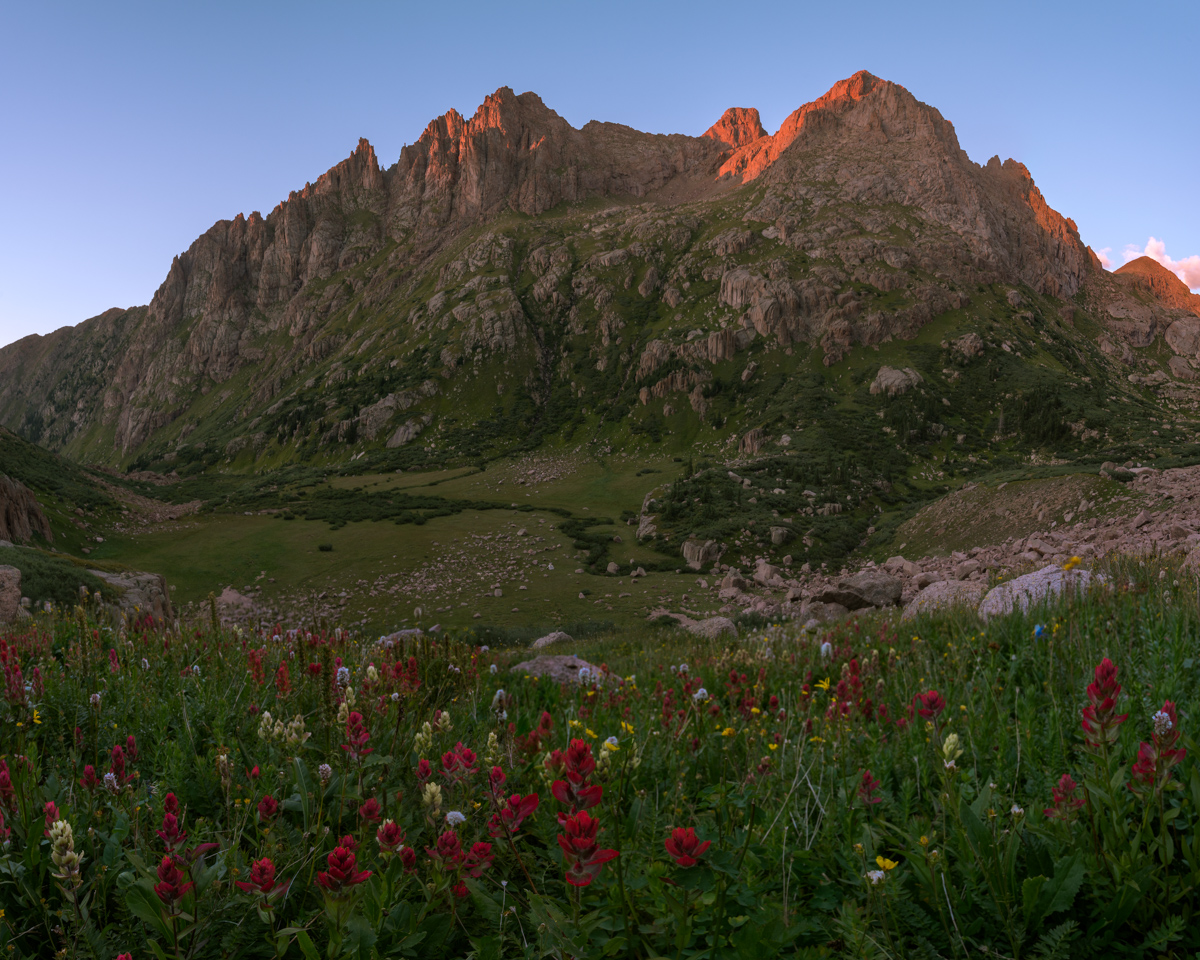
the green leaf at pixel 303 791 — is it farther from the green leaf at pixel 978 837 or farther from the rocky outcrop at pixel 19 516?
the rocky outcrop at pixel 19 516

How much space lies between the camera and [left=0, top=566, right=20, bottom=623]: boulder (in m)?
10.4

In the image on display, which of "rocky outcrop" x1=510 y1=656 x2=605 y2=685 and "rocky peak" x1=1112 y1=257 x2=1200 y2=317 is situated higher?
"rocky peak" x1=1112 y1=257 x2=1200 y2=317

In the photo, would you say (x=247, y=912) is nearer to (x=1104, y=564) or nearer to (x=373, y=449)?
(x=1104, y=564)

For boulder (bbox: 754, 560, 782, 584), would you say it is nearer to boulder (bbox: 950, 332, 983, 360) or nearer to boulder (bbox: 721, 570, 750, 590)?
boulder (bbox: 721, 570, 750, 590)

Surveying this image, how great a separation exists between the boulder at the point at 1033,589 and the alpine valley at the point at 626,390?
27.5 ft

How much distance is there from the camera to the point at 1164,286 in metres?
167

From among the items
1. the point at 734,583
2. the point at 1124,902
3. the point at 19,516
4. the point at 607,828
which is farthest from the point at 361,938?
the point at 19,516

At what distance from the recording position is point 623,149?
197250 mm

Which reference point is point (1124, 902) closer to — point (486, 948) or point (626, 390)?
point (486, 948)

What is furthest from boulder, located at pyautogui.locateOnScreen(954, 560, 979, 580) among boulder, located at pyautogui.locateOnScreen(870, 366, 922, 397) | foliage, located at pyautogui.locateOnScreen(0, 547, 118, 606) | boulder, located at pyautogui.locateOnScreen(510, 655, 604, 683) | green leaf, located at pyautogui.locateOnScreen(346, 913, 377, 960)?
boulder, located at pyautogui.locateOnScreen(870, 366, 922, 397)

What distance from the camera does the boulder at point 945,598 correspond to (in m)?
8.66

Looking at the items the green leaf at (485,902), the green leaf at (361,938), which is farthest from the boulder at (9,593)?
the green leaf at (485,902)

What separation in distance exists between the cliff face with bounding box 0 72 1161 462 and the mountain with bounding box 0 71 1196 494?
73 centimetres

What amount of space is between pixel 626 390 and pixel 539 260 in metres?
51.6
